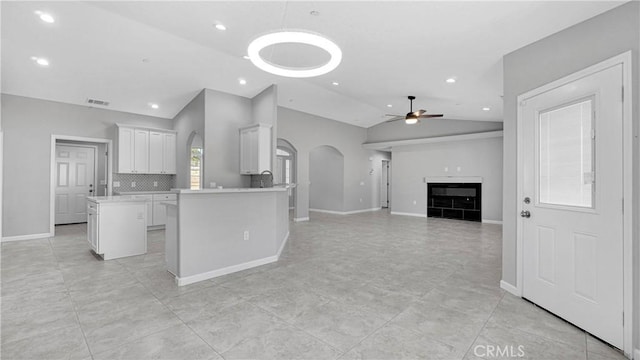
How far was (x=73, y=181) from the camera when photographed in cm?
770

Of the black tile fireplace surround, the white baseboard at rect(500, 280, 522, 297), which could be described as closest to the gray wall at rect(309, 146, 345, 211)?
the black tile fireplace surround

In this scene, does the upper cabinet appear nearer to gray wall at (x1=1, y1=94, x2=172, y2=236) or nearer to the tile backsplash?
the tile backsplash

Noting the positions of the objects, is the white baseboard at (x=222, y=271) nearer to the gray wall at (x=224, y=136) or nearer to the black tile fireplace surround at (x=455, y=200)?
the gray wall at (x=224, y=136)

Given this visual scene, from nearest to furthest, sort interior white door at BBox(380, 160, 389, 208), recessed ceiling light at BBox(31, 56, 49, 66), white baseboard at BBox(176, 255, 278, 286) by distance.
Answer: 1. white baseboard at BBox(176, 255, 278, 286)
2. recessed ceiling light at BBox(31, 56, 49, 66)
3. interior white door at BBox(380, 160, 389, 208)

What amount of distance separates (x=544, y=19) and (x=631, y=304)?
7.83ft

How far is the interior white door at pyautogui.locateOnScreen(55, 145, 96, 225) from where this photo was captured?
752cm

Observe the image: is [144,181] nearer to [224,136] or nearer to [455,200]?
[224,136]

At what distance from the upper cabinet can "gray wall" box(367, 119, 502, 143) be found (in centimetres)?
695

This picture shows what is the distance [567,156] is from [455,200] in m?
6.96

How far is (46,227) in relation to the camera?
5.96 metres

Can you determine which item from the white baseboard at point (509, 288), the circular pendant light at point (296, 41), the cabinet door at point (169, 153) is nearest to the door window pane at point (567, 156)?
the white baseboard at point (509, 288)

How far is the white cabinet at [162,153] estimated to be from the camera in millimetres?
7176

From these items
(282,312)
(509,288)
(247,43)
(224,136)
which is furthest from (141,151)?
(509,288)

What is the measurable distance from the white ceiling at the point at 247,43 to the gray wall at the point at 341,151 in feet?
5.77
